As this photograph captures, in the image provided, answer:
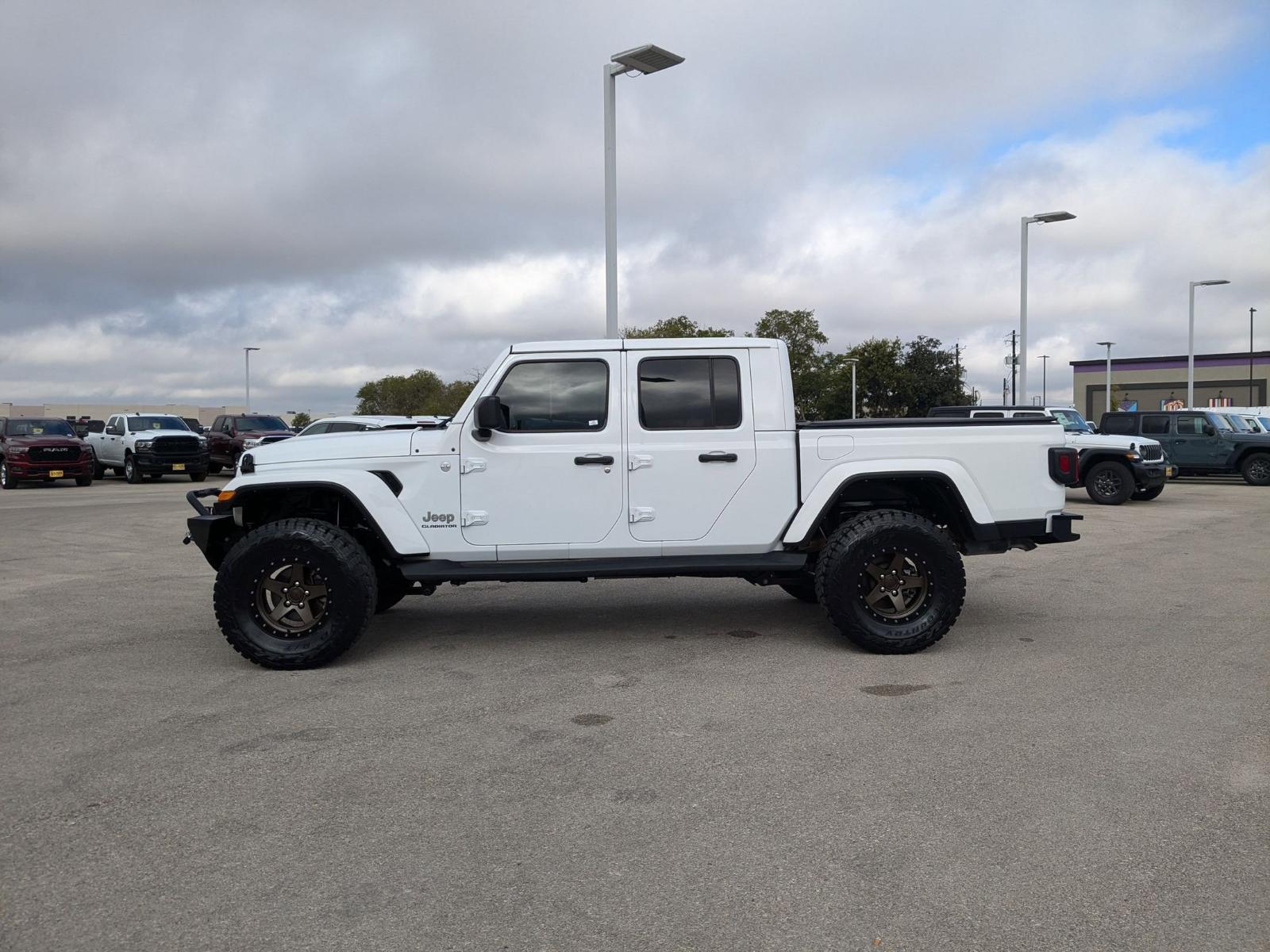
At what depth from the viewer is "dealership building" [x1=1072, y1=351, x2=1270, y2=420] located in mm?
69000

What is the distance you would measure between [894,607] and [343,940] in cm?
451

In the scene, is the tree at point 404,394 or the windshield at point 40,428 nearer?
the windshield at point 40,428

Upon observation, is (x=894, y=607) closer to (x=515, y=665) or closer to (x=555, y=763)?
(x=515, y=665)

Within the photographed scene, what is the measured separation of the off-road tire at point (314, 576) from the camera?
6242 millimetres

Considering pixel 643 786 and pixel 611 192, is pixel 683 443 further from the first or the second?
pixel 611 192

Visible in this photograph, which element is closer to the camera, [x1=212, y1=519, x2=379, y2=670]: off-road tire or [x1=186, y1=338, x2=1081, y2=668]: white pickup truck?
[x1=212, y1=519, x2=379, y2=670]: off-road tire

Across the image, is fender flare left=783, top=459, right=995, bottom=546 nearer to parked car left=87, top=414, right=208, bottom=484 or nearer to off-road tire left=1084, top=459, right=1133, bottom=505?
off-road tire left=1084, top=459, right=1133, bottom=505

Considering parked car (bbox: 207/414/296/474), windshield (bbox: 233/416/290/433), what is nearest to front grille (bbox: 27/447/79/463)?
parked car (bbox: 207/414/296/474)

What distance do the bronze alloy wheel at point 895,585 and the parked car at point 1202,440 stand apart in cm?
1832

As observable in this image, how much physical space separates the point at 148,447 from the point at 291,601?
72.8 ft

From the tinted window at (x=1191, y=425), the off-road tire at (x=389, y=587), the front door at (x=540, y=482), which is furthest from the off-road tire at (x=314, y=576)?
the tinted window at (x=1191, y=425)

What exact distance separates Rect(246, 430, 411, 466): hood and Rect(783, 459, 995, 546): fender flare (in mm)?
2618

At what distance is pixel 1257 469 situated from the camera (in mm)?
22547

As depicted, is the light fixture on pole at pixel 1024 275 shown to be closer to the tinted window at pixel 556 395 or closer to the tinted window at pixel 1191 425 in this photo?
the tinted window at pixel 1191 425
